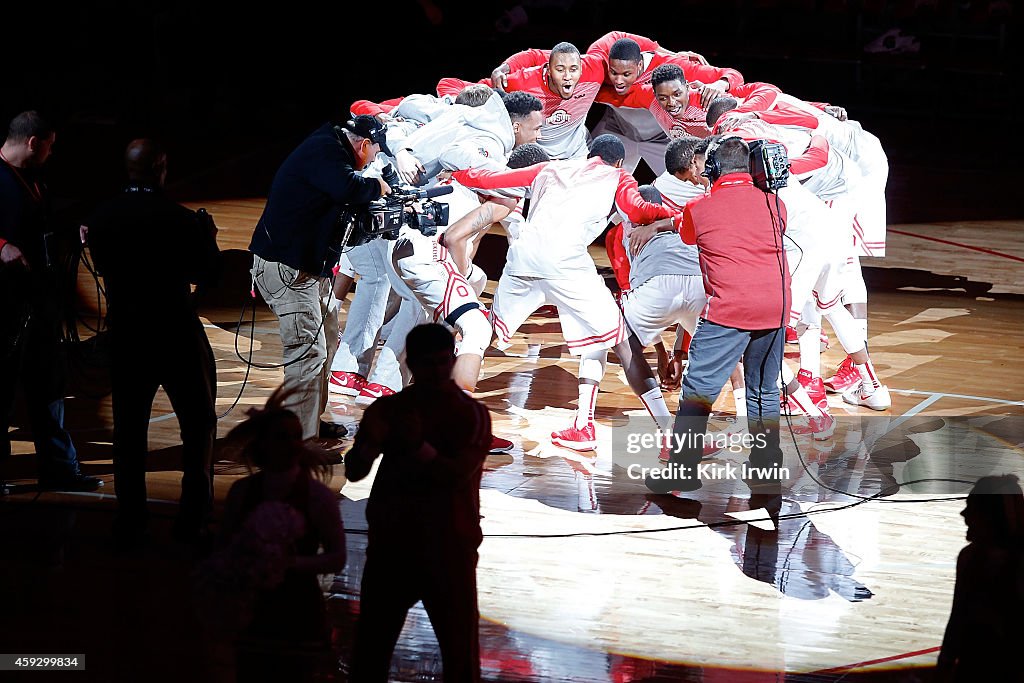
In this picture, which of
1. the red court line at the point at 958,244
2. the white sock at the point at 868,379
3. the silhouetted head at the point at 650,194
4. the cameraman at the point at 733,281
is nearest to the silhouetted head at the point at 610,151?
the silhouetted head at the point at 650,194

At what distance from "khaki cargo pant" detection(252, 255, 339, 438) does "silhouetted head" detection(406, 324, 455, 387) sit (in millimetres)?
2428

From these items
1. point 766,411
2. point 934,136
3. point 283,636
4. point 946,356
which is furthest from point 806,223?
point 934,136

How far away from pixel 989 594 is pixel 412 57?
41.5ft

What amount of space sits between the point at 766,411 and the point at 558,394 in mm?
1805

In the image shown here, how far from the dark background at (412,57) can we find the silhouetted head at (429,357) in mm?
10468

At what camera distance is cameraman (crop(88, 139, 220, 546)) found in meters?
4.88

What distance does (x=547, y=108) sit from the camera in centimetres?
870

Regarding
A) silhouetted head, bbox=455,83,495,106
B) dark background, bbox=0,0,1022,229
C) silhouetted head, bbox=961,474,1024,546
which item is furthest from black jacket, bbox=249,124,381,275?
dark background, bbox=0,0,1022,229

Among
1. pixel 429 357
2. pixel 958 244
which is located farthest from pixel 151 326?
pixel 958 244

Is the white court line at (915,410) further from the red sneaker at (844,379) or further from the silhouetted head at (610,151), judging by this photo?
the silhouetted head at (610,151)

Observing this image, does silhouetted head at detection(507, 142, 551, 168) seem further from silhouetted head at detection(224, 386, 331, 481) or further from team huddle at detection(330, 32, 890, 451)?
silhouetted head at detection(224, 386, 331, 481)

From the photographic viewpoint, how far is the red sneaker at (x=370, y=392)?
7145mm

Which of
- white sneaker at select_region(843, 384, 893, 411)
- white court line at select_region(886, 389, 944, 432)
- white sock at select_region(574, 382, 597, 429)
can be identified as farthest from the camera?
white sneaker at select_region(843, 384, 893, 411)

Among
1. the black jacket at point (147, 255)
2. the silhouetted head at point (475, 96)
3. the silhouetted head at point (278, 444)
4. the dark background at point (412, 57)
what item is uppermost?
the dark background at point (412, 57)
